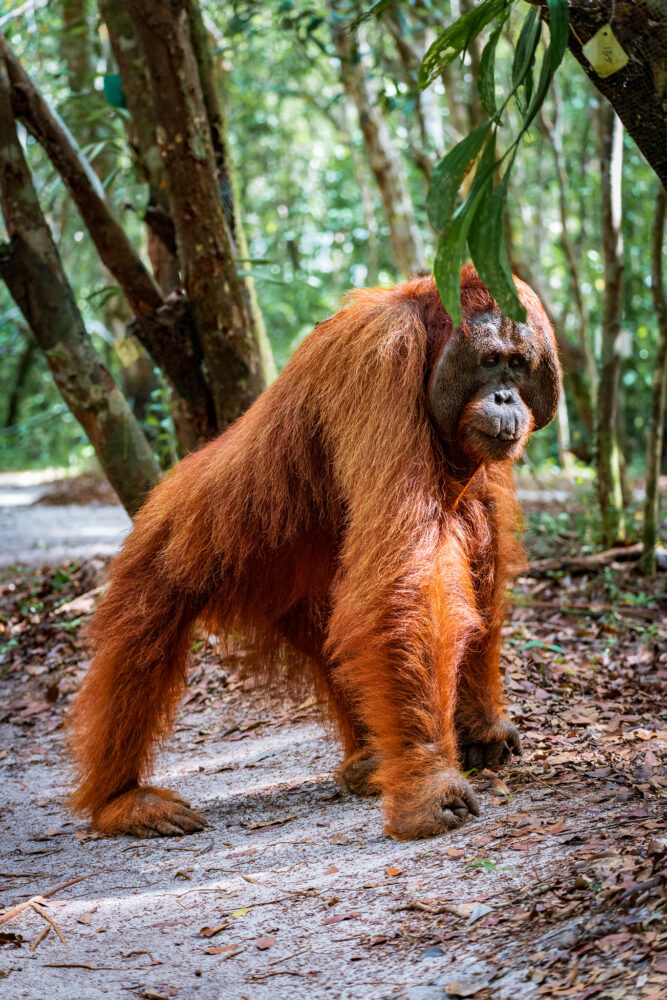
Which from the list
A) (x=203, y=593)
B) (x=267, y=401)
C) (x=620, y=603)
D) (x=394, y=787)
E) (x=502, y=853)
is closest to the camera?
(x=502, y=853)

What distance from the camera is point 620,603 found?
16.9 ft

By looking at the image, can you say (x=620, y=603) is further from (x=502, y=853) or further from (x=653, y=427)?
(x=502, y=853)

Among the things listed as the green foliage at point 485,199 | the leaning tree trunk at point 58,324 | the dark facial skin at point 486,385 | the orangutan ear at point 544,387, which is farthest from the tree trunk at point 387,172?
the green foliage at point 485,199

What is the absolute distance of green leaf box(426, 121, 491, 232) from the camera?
221 centimetres

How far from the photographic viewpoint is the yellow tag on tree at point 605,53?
202cm

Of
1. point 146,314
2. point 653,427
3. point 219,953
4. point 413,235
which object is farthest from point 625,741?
point 413,235

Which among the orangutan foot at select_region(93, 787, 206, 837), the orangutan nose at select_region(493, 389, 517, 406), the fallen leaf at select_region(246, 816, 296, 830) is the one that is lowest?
the fallen leaf at select_region(246, 816, 296, 830)

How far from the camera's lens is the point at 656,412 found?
5.35 meters

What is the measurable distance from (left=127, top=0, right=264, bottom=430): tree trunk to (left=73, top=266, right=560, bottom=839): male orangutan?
1.11 m

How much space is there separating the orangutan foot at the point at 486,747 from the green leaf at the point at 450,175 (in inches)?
68.8

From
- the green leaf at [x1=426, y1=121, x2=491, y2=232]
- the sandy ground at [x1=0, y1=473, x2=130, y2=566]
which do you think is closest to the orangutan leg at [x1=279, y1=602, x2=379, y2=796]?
the green leaf at [x1=426, y1=121, x2=491, y2=232]

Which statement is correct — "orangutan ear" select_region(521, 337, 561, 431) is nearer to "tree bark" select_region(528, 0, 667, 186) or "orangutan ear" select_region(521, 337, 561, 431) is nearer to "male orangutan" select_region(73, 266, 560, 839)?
"male orangutan" select_region(73, 266, 560, 839)

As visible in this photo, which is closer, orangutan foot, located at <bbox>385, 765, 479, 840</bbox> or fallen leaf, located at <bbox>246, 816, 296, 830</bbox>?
orangutan foot, located at <bbox>385, 765, 479, 840</bbox>

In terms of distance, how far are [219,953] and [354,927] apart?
0.32m
